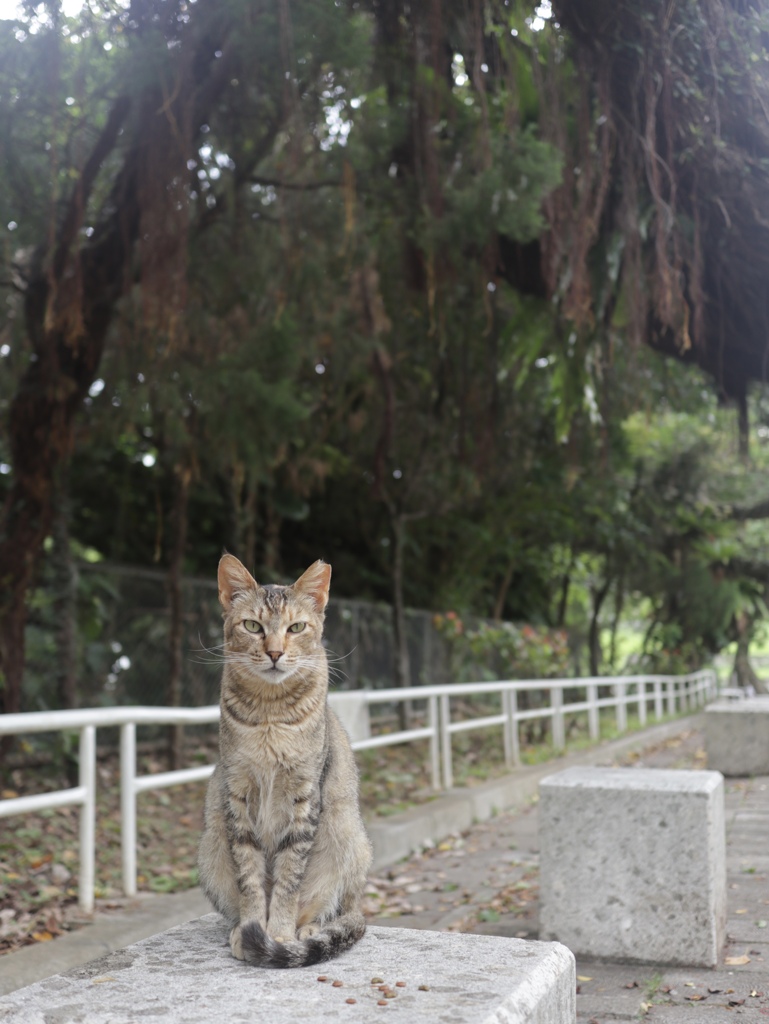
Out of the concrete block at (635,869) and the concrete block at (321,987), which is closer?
the concrete block at (321,987)

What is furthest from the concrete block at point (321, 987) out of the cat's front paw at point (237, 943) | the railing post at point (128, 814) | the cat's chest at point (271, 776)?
the railing post at point (128, 814)

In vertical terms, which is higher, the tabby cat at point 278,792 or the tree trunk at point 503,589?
the tree trunk at point 503,589

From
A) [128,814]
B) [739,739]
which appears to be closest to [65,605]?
[128,814]

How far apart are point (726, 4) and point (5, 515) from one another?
5.74 metres

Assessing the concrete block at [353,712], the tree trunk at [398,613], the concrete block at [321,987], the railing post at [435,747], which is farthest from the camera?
the tree trunk at [398,613]

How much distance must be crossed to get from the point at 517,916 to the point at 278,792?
3045 mm

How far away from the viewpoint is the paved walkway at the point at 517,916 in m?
3.61

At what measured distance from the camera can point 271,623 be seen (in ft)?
8.41

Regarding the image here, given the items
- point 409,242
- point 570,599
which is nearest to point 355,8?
point 409,242

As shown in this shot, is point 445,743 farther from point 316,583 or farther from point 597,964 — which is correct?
point 316,583

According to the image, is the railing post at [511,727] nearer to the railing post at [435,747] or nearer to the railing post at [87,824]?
the railing post at [435,747]

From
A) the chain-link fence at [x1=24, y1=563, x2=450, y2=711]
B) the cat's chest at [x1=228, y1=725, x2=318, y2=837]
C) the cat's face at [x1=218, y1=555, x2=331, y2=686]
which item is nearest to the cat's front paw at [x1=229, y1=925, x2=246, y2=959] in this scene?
the cat's chest at [x1=228, y1=725, x2=318, y2=837]

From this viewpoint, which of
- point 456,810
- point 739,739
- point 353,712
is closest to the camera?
point 353,712

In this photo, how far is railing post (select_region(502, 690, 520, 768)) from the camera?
33.7 feet
